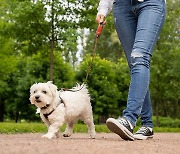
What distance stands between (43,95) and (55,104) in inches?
9.1

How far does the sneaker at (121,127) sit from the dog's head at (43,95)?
1.52 metres

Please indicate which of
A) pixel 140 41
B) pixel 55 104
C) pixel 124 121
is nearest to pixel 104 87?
pixel 55 104

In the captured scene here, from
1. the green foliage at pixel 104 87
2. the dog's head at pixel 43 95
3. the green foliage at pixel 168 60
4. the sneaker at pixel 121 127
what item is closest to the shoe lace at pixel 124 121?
the sneaker at pixel 121 127

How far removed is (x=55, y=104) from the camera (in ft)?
21.6

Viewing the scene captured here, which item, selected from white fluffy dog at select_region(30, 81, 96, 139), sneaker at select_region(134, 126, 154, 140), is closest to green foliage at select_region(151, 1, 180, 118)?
white fluffy dog at select_region(30, 81, 96, 139)

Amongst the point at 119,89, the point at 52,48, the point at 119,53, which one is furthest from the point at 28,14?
the point at 119,53

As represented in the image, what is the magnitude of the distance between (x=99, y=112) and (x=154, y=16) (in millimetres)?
24495

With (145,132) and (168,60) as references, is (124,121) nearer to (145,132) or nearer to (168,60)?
(145,132)

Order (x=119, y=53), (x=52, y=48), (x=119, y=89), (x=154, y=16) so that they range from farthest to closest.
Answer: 1. (x=119, y=53)
2. (x=119, y=89)
3. (x=52, y=48)
4. (x=154, y=16)

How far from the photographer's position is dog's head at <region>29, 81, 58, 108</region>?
6444mm

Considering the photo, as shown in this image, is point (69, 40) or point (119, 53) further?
point (119, 53)

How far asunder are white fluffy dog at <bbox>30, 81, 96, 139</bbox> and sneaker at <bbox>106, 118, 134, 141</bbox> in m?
1.32

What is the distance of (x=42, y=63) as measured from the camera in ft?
98.7

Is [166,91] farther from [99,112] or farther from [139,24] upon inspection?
[139,24]
